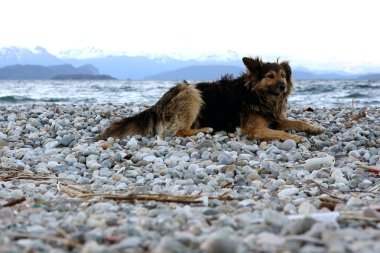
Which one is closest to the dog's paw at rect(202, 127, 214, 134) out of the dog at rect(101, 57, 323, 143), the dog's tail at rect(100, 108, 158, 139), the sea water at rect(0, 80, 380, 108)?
the dog at rect(101, 57, 323, 143)

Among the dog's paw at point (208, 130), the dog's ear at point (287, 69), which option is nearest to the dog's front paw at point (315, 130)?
the dog's ear at point (287, 69)

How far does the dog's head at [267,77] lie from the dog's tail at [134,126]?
1.47 metres

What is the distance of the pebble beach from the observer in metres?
2.21

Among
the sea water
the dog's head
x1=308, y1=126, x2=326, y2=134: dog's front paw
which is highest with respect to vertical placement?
→ the dog's head

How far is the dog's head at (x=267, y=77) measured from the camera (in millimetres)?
7144

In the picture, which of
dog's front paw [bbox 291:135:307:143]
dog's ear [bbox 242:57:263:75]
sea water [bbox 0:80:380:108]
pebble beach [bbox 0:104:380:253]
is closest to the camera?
pebble beach [bbox 0:104:380:253]

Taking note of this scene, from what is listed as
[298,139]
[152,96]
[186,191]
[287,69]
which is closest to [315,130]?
[298,139]

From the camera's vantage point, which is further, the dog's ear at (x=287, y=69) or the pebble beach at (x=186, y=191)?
the dog's ear at (x=287, y=69)

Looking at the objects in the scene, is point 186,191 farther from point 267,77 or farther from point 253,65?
point 253,65

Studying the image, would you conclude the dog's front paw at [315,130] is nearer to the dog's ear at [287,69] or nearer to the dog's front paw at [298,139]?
the dog's front paw at [298,139]

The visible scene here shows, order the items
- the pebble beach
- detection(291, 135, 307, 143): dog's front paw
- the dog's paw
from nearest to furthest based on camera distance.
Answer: the pebble beach → detection(291, 135, 307, 143): dog's front paw → the dog's paw

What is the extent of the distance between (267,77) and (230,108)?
0.68m

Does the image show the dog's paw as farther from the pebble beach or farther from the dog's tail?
the dog's tail

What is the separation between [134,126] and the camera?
22.9 ft
